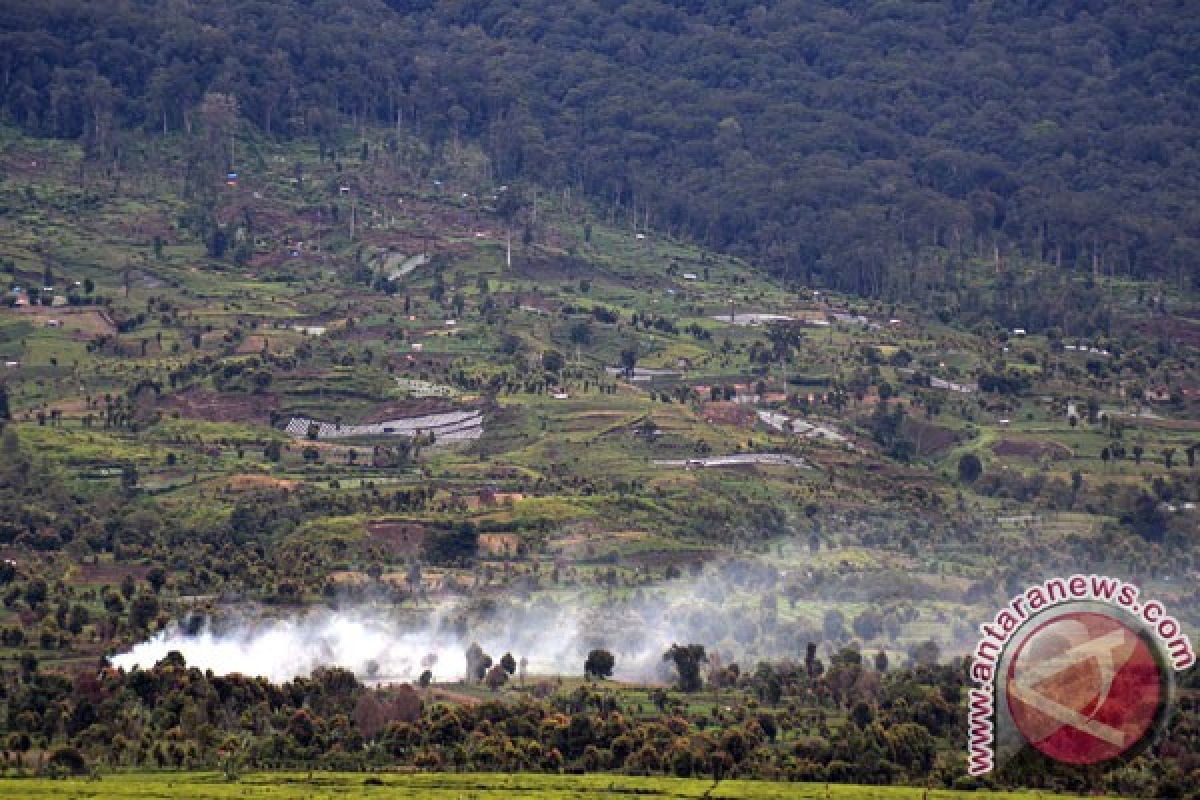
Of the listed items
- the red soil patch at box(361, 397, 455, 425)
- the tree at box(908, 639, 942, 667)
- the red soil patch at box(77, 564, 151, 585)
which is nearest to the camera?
the tree at box(908, 639, 942, 667)

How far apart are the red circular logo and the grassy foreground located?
2840 millimetres

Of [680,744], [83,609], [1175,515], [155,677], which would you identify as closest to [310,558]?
[83,609]

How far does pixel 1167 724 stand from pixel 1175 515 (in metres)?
61.5

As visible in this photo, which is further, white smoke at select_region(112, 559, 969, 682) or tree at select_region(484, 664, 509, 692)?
white smoke at select_region(112, 559, 969, 682)

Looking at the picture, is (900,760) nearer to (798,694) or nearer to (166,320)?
(798,694)

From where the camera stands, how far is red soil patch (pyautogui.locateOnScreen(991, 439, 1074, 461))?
160m

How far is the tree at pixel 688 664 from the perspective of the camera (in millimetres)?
104562

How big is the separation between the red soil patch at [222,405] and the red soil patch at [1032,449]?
2029 inches

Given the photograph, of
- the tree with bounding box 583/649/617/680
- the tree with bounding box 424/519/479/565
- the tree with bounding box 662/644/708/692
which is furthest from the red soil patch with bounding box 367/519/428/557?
the tree with bounding box 662/644/708/692

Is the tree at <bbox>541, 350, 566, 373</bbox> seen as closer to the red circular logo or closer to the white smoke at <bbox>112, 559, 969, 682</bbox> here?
the white smoke at <bbox>112, 559, 969, 682</bbox>

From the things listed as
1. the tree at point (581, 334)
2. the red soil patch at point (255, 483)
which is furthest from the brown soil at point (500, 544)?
the tree at point (581, 334)

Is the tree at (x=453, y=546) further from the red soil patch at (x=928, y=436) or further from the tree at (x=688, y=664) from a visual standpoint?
the red soil patch at (x=928, y=436)

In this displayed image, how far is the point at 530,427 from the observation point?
499 ft

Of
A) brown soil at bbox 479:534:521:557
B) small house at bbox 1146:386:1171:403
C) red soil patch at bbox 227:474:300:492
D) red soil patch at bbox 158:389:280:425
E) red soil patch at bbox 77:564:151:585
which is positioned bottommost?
red soil patch at bbox 77:564:151:585
